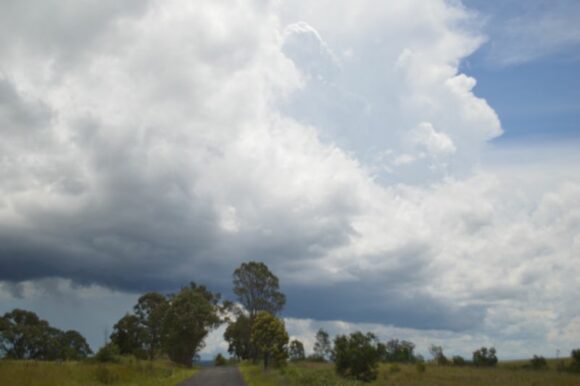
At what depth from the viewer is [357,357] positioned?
41250 mm

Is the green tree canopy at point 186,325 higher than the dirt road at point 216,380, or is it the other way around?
the green tree canopy at point 186,325

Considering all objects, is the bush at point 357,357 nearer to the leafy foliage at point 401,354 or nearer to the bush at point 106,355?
the bush at point 106,355

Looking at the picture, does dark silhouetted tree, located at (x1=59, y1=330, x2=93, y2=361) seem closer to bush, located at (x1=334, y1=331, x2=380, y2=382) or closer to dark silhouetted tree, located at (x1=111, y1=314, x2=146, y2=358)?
dark silhouetted tree, located at (x1=111, y1=314, x2=146, y2=358)

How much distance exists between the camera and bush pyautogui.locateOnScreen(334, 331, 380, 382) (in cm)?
4112

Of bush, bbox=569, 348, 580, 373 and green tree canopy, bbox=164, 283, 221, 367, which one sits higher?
green tree canopy, bbox=164, 283, 221, 367

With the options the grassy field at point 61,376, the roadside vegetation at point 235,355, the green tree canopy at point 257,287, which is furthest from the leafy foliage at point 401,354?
the grassy field at point 61,376

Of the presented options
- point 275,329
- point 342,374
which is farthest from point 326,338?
point 342,374

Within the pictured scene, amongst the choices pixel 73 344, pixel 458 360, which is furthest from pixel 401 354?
pixel 73 344

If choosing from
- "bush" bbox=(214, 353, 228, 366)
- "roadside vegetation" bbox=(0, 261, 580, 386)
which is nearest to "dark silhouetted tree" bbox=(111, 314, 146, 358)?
"roadside vegetation" bbox=(0, 261, 580, 386)

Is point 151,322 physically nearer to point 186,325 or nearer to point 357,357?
point 186,325

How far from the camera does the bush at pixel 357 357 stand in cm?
4112

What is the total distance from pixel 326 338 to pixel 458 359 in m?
58.5

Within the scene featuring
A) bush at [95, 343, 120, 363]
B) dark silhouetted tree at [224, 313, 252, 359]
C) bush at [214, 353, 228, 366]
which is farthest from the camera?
bush at [214, 353, 228, 366]

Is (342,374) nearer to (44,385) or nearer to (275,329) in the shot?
(275,329)
